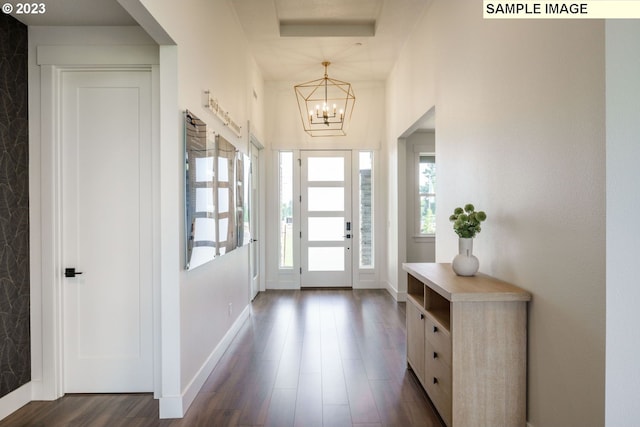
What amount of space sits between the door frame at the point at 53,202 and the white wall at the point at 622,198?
2.54 m

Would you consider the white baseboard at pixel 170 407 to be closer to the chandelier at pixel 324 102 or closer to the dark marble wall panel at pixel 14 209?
the dark marble wall panel at pixel 14 209

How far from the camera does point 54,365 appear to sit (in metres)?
2.57

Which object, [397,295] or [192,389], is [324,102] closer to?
[397,295]

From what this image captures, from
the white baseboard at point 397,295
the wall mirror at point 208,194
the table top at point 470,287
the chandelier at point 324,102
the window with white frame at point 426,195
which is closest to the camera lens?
the table top at point 470,287

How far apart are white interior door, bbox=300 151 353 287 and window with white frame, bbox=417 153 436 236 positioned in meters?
1.33

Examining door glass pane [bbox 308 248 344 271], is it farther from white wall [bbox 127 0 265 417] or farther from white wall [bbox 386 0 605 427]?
white wall [bbox 386 0 605 427]

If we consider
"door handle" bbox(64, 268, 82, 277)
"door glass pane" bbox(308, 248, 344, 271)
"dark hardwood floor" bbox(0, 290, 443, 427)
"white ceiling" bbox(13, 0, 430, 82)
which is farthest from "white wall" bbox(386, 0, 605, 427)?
"door glass pane" bbox(308, 248, 344, 271)

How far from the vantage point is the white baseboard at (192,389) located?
2307 mm

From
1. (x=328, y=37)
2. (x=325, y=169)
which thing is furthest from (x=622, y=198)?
(x=325, y=169)

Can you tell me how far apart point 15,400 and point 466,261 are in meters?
3.11

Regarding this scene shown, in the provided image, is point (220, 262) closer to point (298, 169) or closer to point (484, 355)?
point (484, 355)

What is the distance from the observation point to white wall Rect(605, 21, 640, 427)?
4.66 ft

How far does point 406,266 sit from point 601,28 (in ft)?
6.38

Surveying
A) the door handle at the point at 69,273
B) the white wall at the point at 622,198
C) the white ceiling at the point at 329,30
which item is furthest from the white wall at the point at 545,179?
the door handle at the point at 69,273
